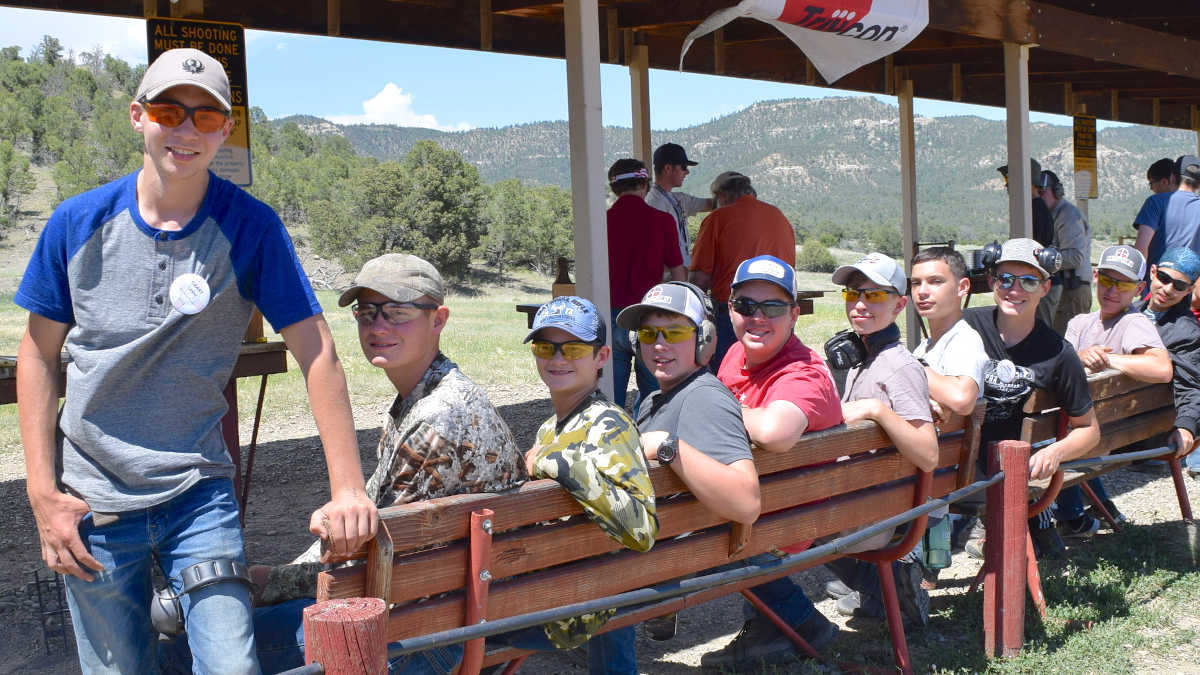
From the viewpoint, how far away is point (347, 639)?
187cm

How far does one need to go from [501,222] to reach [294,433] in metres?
24.6

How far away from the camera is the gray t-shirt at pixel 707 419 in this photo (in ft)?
9.05

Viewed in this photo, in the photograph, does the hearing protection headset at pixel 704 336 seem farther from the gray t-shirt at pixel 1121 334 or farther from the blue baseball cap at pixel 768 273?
the gray t-shirt at pixel 1121 334

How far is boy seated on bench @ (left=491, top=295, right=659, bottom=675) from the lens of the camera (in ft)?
8.15

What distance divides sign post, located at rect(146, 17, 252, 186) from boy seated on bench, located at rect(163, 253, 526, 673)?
10.2 ft

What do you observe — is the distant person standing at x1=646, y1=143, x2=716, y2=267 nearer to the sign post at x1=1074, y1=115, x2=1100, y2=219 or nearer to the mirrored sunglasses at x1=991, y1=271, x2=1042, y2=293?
the mirrored sunglasses at x1=991, y1=271, x2=1042, y2=293

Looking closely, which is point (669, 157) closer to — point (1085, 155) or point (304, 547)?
point (304, 547)

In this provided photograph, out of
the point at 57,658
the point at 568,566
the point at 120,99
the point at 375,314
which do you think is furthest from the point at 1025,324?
the point at 120,99

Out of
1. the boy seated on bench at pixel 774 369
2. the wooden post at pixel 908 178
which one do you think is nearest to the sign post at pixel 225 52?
the boy seated on bench at pixel 774 369

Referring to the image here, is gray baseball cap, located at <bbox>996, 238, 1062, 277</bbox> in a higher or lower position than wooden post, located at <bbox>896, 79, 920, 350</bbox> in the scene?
lower

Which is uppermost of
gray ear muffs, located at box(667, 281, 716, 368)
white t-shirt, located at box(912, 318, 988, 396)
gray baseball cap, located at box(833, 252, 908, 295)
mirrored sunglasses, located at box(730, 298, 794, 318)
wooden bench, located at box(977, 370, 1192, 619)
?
gray baseball cap, located at box(833, 252, 908, 295)

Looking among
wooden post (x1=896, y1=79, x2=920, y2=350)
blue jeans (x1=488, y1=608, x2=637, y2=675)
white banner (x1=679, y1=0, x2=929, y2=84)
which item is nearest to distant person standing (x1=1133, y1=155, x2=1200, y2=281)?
white banner (x1=679, y1=0, x2=929, y2=84)

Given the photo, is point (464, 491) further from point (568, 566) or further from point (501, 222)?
point (501, 222)

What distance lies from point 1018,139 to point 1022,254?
409 cm
